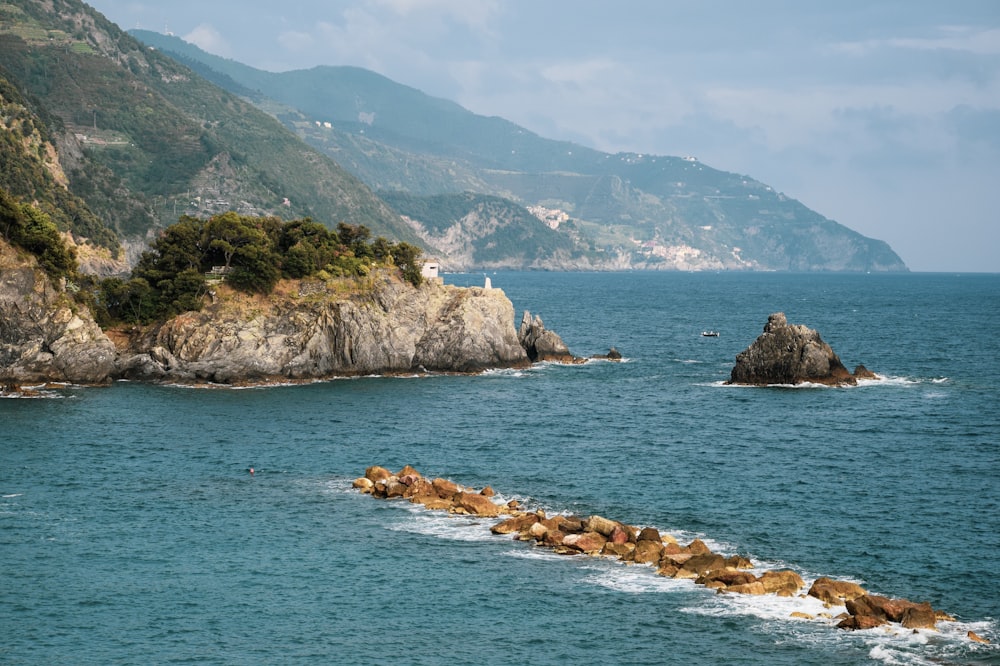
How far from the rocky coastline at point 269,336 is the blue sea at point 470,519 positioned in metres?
4.19

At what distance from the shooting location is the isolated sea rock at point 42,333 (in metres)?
98.0

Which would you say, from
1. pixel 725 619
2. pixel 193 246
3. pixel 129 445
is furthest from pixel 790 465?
pixel 193 246

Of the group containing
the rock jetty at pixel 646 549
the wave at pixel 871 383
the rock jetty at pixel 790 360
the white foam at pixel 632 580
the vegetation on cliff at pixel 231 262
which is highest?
the vegetation on cliff at pixel 231 262

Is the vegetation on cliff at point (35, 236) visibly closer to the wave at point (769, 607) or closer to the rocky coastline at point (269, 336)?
the rocky coastline at point (269, 336)

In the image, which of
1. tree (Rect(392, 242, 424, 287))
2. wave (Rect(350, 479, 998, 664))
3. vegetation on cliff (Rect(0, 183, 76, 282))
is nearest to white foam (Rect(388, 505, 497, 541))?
wave (Rect(350, 479, 998, 664))

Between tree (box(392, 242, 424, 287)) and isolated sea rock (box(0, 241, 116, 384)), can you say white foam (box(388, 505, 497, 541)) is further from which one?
tree (box(392, 242, 424, 287))

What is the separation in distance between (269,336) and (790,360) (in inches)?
2086

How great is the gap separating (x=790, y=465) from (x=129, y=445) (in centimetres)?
4712

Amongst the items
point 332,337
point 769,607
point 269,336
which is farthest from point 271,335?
point 769,607

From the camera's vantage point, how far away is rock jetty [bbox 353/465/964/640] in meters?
44.9

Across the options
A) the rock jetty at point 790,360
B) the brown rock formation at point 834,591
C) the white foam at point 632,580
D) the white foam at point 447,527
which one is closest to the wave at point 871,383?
the rock jetty at point 790,360

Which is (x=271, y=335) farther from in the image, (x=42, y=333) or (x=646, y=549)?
(x=646, y=549)

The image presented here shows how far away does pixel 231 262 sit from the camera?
116 meters

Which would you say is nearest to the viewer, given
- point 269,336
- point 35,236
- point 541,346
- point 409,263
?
point 35,236
